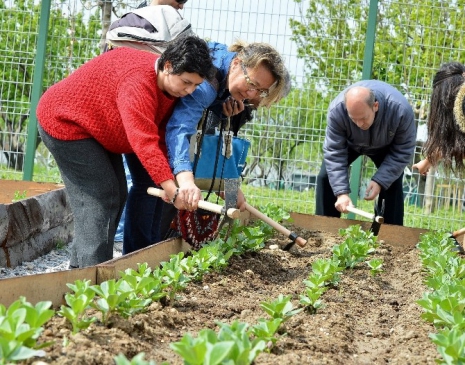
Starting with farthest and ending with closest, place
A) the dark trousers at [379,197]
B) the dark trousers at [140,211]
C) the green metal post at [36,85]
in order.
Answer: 1. the green metal post at [36,85]
2. the dark trousers at [379,197]
3. the dark trousers at [140,211]

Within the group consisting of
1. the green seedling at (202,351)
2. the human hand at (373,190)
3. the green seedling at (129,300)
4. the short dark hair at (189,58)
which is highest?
the short dark hair at (189,58)

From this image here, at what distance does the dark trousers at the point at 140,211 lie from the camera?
4.41 metres

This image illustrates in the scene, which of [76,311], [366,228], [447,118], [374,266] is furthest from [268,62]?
[366,228]

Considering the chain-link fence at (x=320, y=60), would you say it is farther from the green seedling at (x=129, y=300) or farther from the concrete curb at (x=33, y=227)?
the green seedling at (x=129, y=300)

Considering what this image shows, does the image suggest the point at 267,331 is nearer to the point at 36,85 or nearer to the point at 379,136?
the point at 379,136

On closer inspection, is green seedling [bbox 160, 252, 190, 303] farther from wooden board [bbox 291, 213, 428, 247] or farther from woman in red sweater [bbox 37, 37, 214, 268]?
Answer: wooden board [bbox 291, 213, 428, 247]

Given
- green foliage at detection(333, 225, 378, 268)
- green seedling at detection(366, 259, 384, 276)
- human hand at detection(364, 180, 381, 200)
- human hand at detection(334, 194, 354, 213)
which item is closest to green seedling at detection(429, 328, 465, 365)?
green seedling at detection(366, 259, 384, 276)

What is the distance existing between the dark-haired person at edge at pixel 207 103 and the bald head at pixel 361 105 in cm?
117

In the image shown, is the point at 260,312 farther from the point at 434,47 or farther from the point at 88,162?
the point at 434,47

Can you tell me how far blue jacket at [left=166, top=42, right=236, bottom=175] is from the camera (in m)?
3.88

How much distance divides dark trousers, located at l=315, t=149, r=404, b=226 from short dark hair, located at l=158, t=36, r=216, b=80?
265 centimetres

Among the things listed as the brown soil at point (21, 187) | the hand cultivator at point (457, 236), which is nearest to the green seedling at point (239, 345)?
the hand cultivator at point (457, 236)

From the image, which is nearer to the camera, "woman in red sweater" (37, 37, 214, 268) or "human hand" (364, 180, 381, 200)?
"woman in red sweater" (37, 37, 214, 268)

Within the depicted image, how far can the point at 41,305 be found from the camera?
2338 mm
